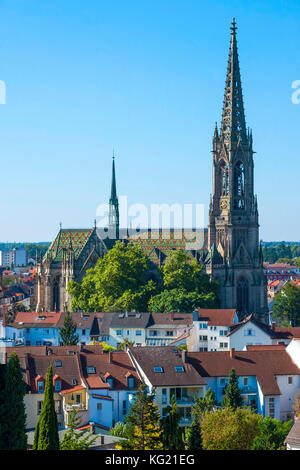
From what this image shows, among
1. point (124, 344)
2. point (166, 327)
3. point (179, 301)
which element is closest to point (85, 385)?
point (124, 344)

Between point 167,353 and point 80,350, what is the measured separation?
7.21m

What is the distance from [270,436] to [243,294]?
65059 millimetres

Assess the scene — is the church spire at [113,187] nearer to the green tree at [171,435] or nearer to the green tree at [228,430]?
the green tree at [228,430]

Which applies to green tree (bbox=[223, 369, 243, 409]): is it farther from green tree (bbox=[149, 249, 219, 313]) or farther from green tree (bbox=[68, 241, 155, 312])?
green tree (bbox=[68, 241, 155, 312])

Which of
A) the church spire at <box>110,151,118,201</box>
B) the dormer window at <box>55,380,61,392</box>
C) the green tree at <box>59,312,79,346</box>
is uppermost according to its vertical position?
the church spire at <box>110,151,118,201</box>

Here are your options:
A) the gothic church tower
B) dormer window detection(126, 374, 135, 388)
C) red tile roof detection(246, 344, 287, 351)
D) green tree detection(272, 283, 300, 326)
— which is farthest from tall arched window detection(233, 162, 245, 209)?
dormer window detection(126, 374, 135, 388)

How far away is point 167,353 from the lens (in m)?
56.6

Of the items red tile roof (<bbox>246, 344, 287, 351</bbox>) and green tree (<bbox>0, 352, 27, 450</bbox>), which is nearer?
green tree (<bbox>0, 352, 27, 450</bbox>)

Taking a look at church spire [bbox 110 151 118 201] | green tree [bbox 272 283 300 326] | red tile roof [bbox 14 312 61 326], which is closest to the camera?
red tile roof [bbox 14 312 61 326]

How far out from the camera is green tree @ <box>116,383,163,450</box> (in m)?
38.3

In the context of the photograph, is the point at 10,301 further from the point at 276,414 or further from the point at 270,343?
the point at 276,414

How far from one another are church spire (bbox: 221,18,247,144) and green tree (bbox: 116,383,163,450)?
7345 cm

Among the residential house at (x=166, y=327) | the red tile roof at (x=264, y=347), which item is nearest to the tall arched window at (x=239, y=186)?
the residential house at (x=166, y=327)
